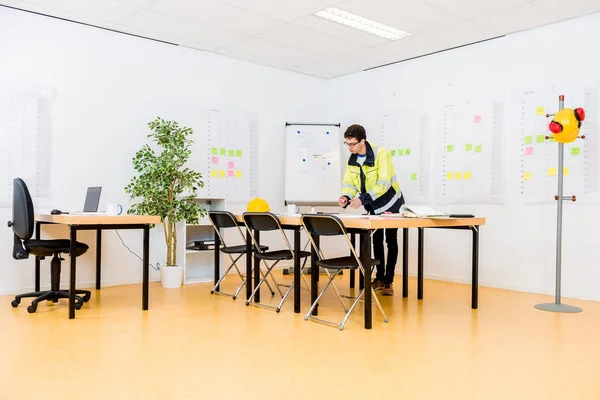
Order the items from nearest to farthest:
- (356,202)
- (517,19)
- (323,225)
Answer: (323,225), (356,202), (517,19)

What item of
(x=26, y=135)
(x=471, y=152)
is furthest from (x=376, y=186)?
(x=26, y=135)

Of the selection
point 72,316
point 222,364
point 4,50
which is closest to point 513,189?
point 222,364

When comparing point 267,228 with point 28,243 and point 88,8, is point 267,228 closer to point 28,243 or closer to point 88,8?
point 28,243

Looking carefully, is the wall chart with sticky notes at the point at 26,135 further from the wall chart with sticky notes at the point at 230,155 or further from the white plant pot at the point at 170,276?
the wall chart with sticky notes at the point at 230,155

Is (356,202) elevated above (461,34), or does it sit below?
below

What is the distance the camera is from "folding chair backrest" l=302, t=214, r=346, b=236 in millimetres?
3766

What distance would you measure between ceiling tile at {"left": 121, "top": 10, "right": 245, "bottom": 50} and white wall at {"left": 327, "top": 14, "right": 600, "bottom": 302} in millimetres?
2245

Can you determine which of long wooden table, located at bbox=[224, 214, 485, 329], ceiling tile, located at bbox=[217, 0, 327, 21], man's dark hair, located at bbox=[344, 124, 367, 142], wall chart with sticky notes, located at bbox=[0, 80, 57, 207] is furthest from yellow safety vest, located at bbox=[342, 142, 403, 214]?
wall chart with sticky notes, located at bbox=[0, 80, 57, 207]

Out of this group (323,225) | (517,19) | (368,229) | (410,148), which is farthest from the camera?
(410,148)

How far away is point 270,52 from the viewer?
6.52 metres

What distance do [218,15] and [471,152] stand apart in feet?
10.3

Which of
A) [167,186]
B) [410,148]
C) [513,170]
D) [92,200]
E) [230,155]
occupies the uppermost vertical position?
[410,148]

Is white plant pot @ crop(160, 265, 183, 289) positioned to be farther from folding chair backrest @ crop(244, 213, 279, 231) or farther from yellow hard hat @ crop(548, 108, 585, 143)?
yellow hard hat @ crop(548, 108, 585, 143)

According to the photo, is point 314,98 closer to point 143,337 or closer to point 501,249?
point 501,249
